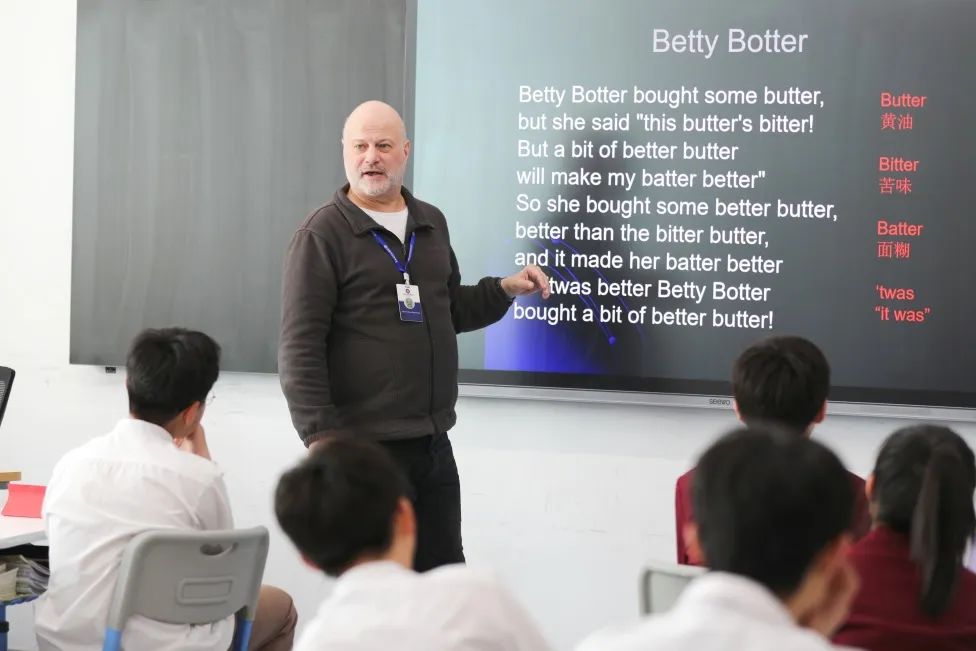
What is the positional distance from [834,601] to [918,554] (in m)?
0.51

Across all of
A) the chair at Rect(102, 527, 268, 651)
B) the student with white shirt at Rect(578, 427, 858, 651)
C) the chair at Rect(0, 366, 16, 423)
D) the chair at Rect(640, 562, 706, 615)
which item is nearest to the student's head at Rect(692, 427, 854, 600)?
the student with white shirt at Rect(578, 427, 858, 651)

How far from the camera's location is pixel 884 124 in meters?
3.52

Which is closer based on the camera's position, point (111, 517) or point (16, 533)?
point (111, 517)

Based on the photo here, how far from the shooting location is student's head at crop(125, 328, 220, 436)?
261 cm

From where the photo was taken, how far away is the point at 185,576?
2453 millimetres

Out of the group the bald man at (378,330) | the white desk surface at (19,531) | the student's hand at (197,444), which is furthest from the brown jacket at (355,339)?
the white desk surface at (19,531)

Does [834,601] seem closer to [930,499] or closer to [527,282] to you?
[930,499]

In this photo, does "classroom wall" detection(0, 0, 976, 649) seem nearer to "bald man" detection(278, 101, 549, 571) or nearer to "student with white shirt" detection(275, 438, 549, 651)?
"bald man" detection(278, 101, 549, 571)

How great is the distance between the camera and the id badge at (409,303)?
3065 millimetres

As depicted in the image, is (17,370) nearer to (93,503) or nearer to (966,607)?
(93,503)

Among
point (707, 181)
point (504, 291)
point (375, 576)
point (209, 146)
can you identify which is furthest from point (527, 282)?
point (375, 576)

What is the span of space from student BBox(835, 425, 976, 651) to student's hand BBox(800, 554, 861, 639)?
1.45ft

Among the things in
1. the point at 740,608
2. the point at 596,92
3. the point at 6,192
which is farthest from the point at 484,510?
the point at 740,608

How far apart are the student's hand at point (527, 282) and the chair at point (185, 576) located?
1.09m
